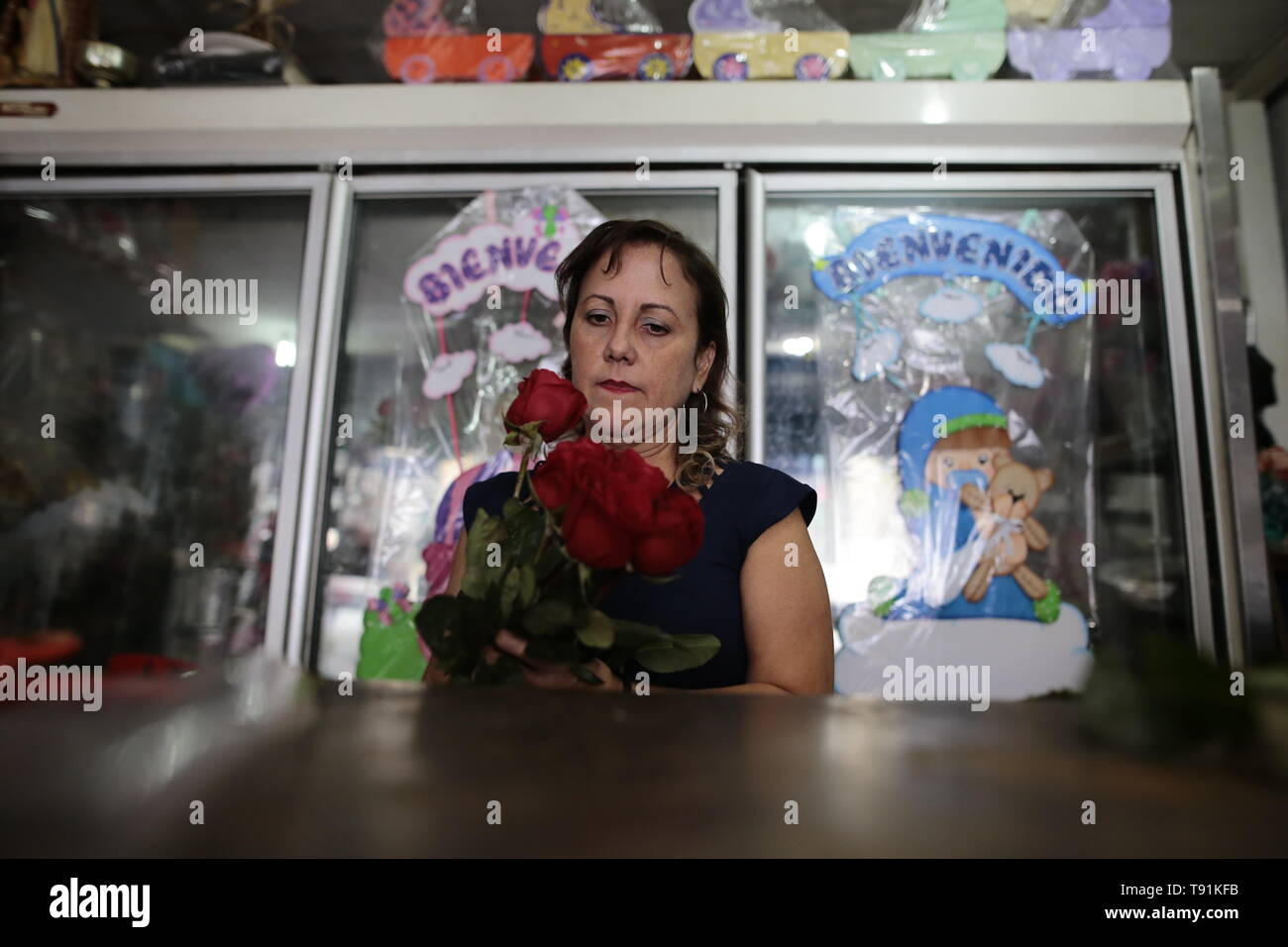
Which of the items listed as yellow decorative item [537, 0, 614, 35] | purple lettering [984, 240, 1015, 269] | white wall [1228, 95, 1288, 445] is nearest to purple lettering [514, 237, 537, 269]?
yellow decorative item [537, 0, 614, 35]

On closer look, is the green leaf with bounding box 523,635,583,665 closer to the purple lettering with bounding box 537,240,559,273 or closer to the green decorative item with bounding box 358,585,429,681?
the green decorative item with bounding box 358,585,429,681

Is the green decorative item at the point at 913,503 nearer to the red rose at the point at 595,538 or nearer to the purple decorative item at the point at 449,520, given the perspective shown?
the purple decorative item at the point at 449,520

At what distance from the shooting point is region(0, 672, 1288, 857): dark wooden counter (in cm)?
23

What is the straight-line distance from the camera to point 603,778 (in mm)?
285

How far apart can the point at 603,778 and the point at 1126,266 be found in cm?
204

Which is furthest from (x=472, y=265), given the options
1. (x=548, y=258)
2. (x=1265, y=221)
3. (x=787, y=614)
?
(x=1265, y=221)

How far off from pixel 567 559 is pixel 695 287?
2.44 feet

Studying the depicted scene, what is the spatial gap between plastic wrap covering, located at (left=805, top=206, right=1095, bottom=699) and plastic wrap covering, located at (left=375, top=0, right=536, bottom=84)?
0.82m

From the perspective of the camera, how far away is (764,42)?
1879mm

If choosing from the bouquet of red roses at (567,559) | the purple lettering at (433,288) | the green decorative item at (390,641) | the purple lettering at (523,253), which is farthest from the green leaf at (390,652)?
the bouquet of red roses at (567,559)

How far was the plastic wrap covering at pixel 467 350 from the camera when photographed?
1.89m

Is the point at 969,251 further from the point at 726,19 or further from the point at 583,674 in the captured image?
the point at 583,674
